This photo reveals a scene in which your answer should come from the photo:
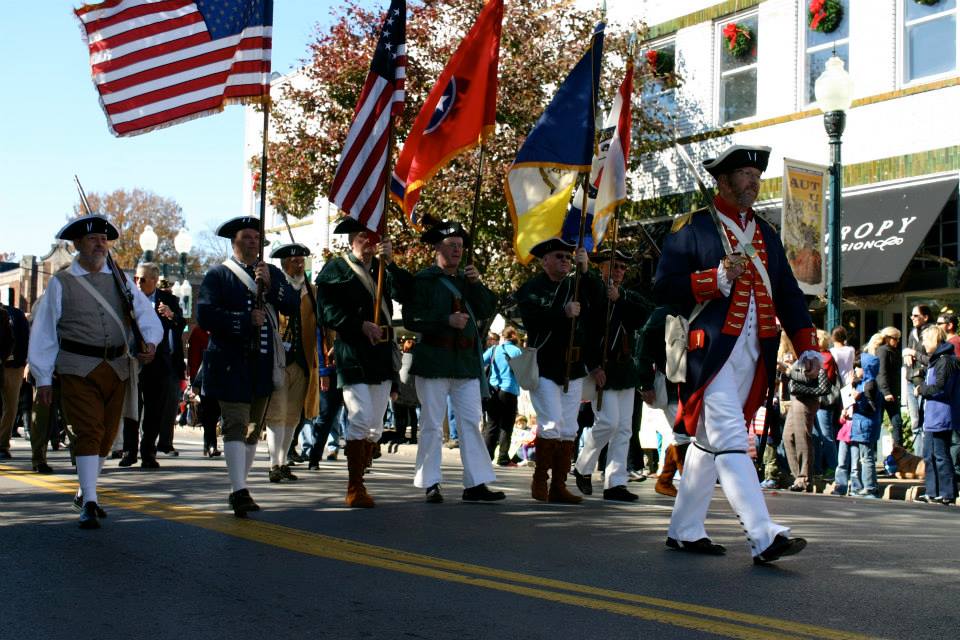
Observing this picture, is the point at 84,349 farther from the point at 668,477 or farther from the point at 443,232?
the point at 668,477

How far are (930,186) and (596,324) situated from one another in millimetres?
10082

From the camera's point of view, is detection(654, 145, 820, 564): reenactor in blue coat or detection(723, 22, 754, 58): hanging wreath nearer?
detection(654, 145, 820, 564): reenactor in blue coat

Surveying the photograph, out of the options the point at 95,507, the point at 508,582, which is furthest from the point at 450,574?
the point at 95,507

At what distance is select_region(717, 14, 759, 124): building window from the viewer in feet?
75.0

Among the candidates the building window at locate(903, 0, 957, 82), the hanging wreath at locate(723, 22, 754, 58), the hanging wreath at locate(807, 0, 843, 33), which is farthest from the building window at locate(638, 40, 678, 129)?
the building window at locate(903, 0, 957, 82)

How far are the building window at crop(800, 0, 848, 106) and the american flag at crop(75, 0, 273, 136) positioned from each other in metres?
13.6

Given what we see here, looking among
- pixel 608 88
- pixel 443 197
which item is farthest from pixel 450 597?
pixel 608 88

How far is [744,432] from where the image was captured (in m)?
6.94

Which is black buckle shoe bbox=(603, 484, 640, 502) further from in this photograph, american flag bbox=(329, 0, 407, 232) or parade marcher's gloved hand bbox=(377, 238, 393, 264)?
american flag bbox=(329, 0, 407, 232)

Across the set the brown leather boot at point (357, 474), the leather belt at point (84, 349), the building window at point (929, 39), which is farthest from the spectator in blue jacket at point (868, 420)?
the leather belt at point (84, 349)

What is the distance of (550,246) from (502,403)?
644 cm

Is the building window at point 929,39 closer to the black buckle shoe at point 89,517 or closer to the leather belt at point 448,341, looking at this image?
the leather belt at point 448,341

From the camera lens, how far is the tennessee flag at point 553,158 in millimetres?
10656

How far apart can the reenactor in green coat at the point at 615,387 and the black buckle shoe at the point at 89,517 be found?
4201 mm
